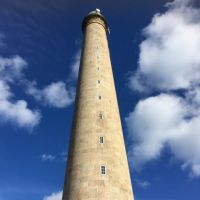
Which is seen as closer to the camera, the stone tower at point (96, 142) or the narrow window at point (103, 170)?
the stone tower at point (96, 142)

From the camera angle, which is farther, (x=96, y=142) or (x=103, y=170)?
(x=96, y=142)

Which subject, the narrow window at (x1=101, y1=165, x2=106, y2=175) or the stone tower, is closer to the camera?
the stone tower

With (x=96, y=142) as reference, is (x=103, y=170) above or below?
below

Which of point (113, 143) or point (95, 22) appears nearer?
point (113, 143)

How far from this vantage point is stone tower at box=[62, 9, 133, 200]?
32500 millimetres

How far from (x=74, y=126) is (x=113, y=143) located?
5.91m

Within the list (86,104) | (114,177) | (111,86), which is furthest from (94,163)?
(111,86)

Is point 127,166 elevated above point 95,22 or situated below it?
below

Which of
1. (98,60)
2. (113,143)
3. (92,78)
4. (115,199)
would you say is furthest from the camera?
(98,60)

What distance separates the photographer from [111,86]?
143ft

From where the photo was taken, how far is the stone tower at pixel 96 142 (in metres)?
32.5

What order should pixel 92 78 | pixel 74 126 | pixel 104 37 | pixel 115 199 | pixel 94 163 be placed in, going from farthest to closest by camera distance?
pixel 104 37 < pixel 92 78 < pixel 74 126 < pixel 94 163 < pixel 115 199

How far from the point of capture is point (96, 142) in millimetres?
35781

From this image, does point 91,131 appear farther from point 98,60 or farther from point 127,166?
point 98,60
